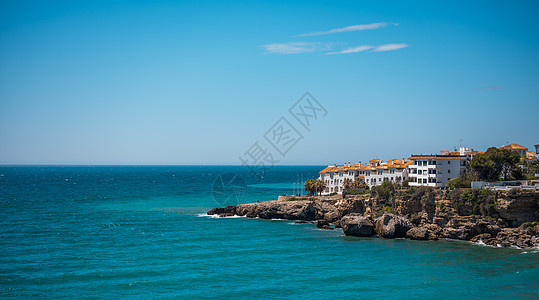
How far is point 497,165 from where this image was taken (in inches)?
2849

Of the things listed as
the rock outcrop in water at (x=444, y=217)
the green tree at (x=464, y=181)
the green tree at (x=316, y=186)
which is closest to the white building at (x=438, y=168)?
the green tree at (x=464, y=181)

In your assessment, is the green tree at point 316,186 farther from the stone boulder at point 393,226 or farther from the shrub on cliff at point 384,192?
the stone boulder at point 393,226

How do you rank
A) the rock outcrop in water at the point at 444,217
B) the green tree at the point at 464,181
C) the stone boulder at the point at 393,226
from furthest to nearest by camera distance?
the green tree at the point at 464,181
the stone boulder at the point at 393,226
the rock outcrop in water at the point at 444,217

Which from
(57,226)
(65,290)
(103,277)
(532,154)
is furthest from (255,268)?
(532,154)

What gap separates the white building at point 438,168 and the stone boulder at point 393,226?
49.2 ft

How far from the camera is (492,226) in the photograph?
2435 inches

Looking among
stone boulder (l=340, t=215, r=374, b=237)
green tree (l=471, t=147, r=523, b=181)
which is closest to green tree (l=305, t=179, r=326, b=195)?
stone boulder (l=340, t=215, r=374, b=237)

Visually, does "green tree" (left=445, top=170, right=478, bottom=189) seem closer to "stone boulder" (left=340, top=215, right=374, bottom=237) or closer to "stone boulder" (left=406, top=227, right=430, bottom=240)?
"stone boulder" (left=406, top=227, right=430, bottom=240)

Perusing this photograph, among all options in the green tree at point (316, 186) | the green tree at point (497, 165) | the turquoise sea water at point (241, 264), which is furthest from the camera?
the green tree at point (316, 186)

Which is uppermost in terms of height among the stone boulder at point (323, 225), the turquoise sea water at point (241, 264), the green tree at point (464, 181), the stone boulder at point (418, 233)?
the green tree at point (464, 181)

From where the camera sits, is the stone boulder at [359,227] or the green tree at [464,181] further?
the stone boulder at [359,227]

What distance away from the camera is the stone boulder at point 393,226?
223 feet

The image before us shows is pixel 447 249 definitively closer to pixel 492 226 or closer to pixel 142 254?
pixel 492 226

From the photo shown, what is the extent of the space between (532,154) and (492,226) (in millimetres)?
38767
